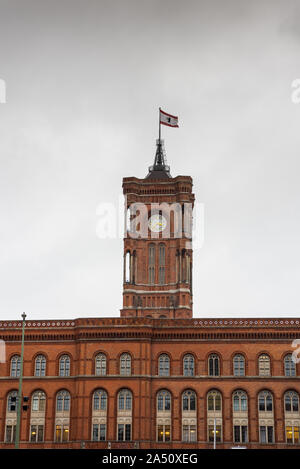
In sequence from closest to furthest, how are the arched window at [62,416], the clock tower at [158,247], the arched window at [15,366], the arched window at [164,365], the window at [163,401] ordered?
the arched window at [62,416], the window at [163,401], the arched window at [164,365], the arched window at [15,366], the clock tower at [158,247]

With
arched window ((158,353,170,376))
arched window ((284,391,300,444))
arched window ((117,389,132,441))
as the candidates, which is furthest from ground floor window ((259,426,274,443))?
arched window ((117,389,132,441))

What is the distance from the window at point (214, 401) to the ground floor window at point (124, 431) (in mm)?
8129

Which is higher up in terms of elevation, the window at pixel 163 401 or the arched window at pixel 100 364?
the arched window at pixel 100 364

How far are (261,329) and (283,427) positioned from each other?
9648 millimetres

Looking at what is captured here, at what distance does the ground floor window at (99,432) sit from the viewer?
66312 mm

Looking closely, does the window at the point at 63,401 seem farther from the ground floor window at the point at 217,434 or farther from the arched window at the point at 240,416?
the arched window at the point at 240,416

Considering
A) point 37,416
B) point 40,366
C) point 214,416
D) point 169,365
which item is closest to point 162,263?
point 169,365

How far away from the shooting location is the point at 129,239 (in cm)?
9988

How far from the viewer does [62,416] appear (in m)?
67.9

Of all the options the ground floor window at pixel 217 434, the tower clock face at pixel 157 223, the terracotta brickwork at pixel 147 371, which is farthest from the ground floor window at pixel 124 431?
the tower clock face at pixel 157 223

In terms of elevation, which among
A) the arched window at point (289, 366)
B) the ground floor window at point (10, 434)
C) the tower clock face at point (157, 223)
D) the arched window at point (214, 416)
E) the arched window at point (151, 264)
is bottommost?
the ground floor window at point (10, 434)

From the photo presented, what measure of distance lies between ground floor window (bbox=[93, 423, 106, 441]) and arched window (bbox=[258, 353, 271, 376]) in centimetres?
1640
